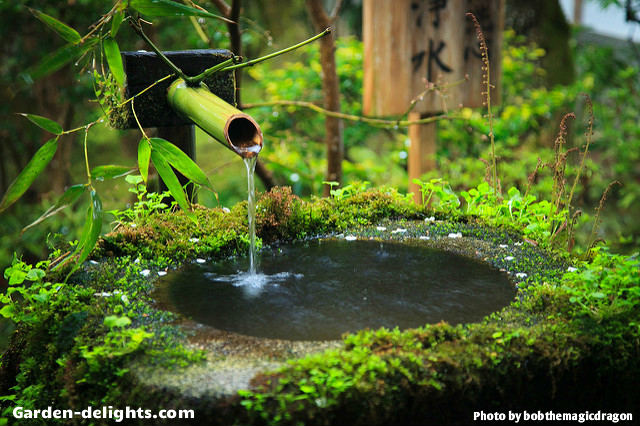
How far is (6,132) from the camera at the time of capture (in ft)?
24.5

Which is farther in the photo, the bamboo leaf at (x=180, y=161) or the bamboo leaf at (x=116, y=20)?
the bamboo leaf at (x=180, y=161)

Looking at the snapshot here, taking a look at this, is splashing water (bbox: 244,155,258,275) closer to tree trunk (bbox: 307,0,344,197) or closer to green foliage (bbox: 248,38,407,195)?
tree trunk (bbox: 307,0,344,197)

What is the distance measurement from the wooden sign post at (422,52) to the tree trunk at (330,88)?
0.25 meters

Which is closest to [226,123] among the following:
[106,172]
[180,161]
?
[180,161]

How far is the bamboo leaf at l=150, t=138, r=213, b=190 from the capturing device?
2418mm

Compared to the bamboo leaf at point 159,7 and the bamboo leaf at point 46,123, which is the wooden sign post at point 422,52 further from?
the bamboo leaf at point 46,123

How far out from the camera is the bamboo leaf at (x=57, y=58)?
211cm

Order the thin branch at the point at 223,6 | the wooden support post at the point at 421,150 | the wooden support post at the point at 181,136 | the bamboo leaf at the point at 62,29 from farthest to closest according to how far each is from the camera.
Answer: the wooden support post at the point at 421,150, the thin branch at the point at 223,6, the wooden support post at the point at 181,136, the bamboo leaf at the point at 62,29

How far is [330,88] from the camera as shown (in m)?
5.00

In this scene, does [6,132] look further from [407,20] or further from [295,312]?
[295,312]

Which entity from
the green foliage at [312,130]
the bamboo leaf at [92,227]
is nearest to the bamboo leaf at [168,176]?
the bamboo leaf at [92,227]

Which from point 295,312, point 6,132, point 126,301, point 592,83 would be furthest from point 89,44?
point 592,83

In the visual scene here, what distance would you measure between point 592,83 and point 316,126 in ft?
13.6

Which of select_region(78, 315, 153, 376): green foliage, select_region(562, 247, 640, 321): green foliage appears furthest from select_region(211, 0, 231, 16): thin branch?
select_region(562, 247, 640, 321): green foliage
